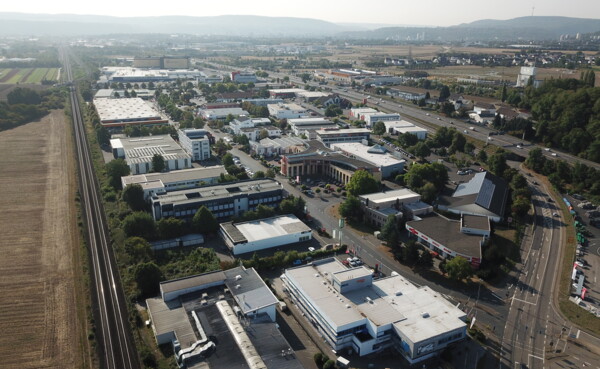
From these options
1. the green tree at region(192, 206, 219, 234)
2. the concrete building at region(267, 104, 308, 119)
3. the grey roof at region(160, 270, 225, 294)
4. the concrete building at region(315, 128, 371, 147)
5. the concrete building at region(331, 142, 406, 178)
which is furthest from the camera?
the concrete building at region(267, 104, 308, 119)

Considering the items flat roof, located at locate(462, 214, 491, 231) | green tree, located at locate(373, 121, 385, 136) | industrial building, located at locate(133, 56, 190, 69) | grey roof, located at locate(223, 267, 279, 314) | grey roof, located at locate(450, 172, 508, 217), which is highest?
industrial building, located at locate(133, 56, 190, 69)

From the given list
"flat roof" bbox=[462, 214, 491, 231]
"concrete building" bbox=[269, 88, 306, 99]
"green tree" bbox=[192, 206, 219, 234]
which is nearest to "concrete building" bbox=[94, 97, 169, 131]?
"concrete building" bbox=[269, 88, 306, 99]

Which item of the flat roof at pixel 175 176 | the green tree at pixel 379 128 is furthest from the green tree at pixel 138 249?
the green tree at pixel 379 128

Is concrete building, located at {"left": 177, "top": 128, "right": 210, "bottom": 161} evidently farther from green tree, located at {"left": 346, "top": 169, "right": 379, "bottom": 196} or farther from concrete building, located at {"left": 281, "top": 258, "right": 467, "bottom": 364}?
concrete building, located at {"left": 281, "top": 258, "right": 467, "bottom": 364}

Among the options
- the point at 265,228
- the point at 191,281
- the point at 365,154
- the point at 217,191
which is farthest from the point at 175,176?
the point at 365,154

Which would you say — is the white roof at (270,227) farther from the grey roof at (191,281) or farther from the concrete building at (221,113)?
the concrete building at (221,113)

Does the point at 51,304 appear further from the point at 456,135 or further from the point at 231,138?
the point at 456,135

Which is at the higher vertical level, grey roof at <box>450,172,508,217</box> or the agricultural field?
the agricultural field

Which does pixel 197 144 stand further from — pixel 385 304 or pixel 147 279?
pixel 385 304
